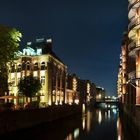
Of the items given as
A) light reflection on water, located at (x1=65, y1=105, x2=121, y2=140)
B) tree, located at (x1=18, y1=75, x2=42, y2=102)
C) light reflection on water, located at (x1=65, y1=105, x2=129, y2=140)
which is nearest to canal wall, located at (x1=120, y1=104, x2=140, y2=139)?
light reflection on water, located at (x1=65, y1=105, x2=129, y2=140)

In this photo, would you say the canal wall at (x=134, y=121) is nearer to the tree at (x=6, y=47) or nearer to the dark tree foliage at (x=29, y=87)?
the tree at (x=6, y=47)

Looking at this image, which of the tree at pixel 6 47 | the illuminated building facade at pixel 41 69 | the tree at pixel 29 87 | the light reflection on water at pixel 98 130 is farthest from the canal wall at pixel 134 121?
the illuminated building facade at pixel 41 69

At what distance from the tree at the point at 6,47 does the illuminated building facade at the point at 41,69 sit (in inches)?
1853

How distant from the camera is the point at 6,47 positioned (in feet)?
167

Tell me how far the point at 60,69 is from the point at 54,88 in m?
10.8

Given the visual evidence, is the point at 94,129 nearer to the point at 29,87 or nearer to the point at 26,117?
the point at 26,117

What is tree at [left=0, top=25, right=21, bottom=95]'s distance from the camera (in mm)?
50428

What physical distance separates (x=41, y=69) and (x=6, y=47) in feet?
174

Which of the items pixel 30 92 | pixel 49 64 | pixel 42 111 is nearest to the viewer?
pixel 42 111

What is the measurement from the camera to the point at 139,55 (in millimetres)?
49219

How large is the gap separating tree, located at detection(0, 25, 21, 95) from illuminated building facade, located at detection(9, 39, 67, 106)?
47.1 meters

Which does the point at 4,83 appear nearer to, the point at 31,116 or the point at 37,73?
the point at 31,116

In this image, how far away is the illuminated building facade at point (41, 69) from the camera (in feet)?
336

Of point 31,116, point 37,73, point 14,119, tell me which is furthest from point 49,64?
point 14,119
